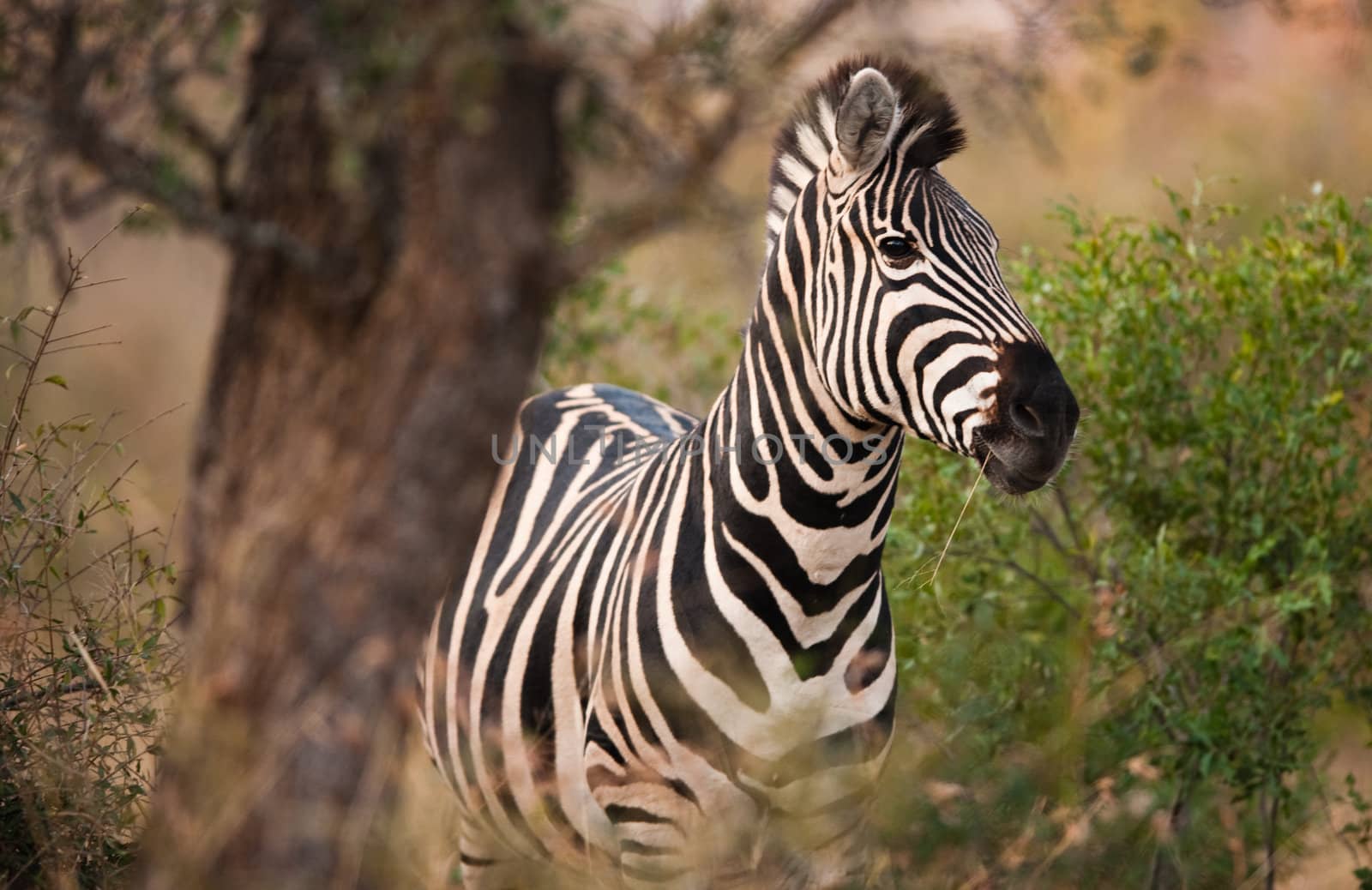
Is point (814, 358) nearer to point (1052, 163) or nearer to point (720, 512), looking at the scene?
point (720, 512)

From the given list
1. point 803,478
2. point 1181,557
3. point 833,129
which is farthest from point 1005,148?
point 1181,557

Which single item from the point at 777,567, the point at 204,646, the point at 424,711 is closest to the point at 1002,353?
the point at 777,567

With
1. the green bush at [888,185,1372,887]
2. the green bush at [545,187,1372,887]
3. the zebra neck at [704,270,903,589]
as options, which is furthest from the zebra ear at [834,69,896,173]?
the green bush at [545,187,1372,887]

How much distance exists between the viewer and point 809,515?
3.43 metres

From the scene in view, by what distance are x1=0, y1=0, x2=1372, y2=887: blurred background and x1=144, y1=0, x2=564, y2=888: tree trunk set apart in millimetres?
256

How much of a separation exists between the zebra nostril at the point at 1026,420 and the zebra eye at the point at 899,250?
0.48m

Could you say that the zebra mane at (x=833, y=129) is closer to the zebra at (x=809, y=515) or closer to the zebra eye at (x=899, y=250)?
the zebra at (x=809, y=515)

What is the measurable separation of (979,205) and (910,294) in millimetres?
14299

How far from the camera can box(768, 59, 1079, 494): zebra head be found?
310cm

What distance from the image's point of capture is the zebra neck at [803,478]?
3.42 metres

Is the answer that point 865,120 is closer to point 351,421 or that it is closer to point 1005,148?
point 1005,148

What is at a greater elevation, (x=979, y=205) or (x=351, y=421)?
(x=979, y=205)

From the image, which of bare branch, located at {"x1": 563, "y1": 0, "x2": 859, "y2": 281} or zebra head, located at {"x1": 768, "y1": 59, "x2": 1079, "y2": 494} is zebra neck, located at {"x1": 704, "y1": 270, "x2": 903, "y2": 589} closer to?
zebra head, located at {"x1": 768, "y1": 59, "x2": 1079, "y2": 494}

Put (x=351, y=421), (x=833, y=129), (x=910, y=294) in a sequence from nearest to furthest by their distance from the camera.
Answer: (x=351, y=421) → (x=910, y=294) → (x=833, y=129)
